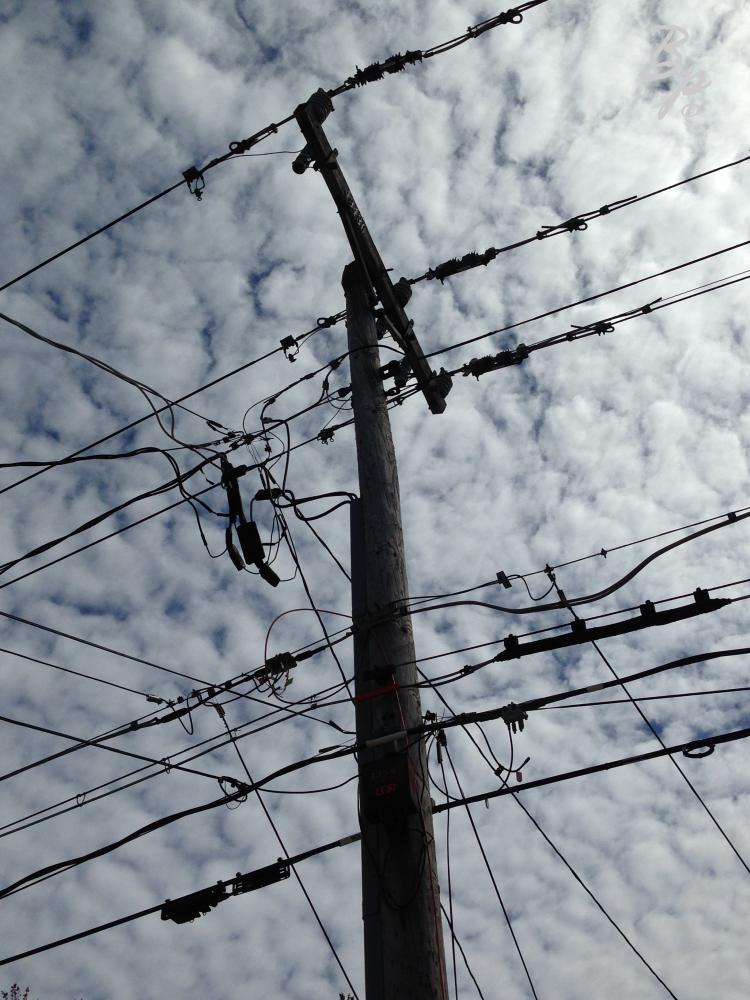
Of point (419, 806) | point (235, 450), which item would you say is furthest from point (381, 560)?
point (235, 450)

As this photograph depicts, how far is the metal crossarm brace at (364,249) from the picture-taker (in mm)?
8484

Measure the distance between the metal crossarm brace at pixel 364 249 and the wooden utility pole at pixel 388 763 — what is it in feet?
5.18

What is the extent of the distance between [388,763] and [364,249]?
5509 mm

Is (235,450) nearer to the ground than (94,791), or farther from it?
farther from it

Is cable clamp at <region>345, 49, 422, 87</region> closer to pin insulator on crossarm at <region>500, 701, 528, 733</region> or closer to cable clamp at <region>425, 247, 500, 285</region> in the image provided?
cable clamp at <region>425, 247, 500, 285</region>

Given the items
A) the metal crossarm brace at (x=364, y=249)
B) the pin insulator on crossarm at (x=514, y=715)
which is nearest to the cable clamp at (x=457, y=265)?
the metal crossarm brace at (x=364, y=249)

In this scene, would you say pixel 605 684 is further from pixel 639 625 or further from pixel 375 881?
pixel 375 881

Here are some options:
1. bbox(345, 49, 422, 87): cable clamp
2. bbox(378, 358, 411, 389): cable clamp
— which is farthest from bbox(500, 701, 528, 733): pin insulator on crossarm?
bbox(345, 49, 422, 87): cable clamp

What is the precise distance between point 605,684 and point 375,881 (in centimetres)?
207

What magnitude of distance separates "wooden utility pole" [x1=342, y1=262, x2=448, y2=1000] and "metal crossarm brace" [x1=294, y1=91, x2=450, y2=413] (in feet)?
5.18

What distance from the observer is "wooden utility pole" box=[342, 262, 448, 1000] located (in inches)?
182

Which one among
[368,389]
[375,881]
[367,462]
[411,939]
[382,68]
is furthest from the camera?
[382,68]

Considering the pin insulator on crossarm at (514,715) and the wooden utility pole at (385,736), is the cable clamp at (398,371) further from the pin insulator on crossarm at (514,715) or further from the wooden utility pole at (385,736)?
the pin insulator on crossarm at (514,715)

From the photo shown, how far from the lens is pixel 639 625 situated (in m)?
5.84
